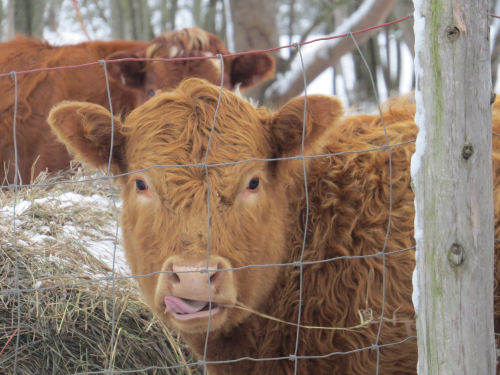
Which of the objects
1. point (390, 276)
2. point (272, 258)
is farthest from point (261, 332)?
point (390, 276)

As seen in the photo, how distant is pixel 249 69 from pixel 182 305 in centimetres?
533

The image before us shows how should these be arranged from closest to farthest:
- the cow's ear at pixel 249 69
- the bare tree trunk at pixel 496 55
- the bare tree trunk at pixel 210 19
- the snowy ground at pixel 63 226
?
1. the snowy ground at pixel 63 226
2. the cow's ear at pixel 249 69
3. the bare tree trunk at pixel 496 55
4. the bare tree trunk at pixel 210 19

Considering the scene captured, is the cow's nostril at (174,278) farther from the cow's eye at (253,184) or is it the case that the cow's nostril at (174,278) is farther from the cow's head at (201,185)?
the cow's eye at (253,184)

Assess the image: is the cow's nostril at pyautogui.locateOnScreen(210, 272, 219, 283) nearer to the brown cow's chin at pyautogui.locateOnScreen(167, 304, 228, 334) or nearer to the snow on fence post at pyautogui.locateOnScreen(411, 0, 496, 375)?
the brown cow's chin at pyautogui.locateOnScreen(167, 304, 228, 334)

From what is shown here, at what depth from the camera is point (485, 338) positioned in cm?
207

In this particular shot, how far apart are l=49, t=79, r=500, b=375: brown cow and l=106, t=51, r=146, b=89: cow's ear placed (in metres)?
3.90

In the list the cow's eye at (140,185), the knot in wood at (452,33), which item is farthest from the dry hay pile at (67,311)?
the knot in wood at (452,33)

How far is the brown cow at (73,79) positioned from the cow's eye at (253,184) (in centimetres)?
379

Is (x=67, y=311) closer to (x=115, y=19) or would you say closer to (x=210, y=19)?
(x=115, y=19)

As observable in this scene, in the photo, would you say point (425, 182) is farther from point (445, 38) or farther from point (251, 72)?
point (251, 72)

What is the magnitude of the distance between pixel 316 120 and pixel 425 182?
86 centimetres

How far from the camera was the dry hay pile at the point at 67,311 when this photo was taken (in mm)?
3211

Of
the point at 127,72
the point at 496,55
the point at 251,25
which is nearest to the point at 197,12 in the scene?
Answer: the point at 496,55

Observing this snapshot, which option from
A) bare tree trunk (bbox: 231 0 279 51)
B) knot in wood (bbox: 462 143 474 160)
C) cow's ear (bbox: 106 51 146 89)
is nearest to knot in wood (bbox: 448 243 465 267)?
knot in wood (bbox: 462 143 474 160)
